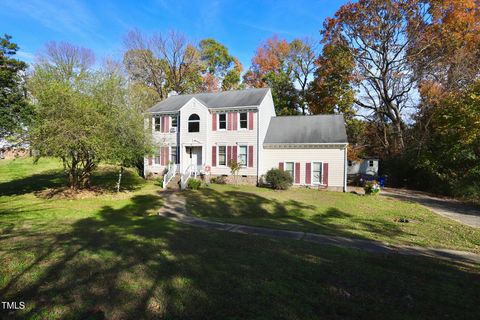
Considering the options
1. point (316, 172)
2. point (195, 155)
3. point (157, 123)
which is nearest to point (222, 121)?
point (195, 155)

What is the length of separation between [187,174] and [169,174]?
1621 millimetres

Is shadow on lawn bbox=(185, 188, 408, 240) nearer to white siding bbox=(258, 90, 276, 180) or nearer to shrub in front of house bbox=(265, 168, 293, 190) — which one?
shrub in front of house bbox=(265, 168, 293, 190)

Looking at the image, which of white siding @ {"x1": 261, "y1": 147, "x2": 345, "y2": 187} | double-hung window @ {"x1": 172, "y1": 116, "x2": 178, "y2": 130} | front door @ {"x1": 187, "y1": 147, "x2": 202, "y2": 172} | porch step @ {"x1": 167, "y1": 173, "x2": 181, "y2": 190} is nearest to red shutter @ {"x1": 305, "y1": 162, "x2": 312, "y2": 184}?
white siding @ {"x1": 261, "y1": 147, "x2": 345, "y2": 187}

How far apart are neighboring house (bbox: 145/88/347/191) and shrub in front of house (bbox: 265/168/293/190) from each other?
1.32 metres

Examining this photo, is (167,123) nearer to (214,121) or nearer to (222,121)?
(214,121)

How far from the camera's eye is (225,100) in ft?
78.6

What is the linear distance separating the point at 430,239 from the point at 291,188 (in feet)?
39.4

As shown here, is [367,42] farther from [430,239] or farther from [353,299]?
[353,299]

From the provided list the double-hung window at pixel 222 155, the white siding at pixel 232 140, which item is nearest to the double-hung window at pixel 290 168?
the white siding at pixel 232 140

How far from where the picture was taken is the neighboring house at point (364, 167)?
29.4 m

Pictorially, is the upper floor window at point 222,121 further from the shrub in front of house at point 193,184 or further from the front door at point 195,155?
the shrub in front of house at point 193,184

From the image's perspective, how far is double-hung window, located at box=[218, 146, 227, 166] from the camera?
22734 millimetres

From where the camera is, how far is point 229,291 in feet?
12.9

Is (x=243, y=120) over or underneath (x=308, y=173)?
over
